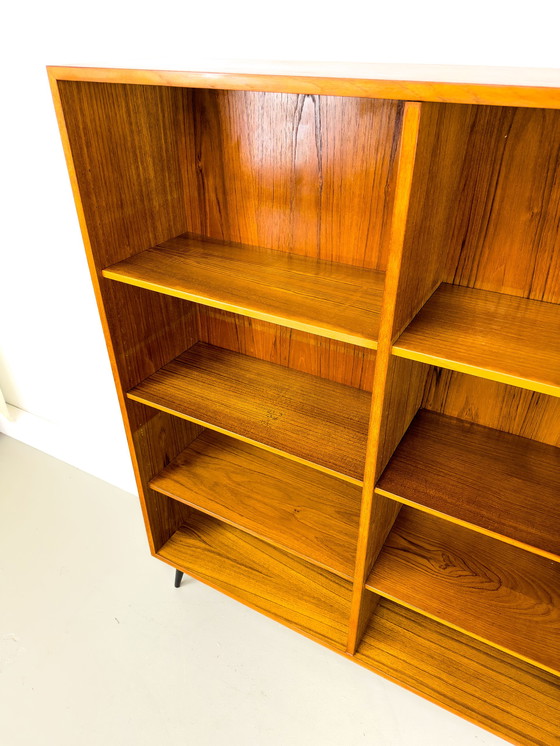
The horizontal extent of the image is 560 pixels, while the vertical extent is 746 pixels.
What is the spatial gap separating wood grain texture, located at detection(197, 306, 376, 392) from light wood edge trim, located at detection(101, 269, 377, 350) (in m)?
0.24

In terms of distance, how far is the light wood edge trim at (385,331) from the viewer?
69 centimetres

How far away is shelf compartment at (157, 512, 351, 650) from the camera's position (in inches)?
55.6

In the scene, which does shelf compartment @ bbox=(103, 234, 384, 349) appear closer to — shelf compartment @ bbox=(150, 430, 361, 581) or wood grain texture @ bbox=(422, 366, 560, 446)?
wood grain texture @ bbox=(422, 366, 560, 446)

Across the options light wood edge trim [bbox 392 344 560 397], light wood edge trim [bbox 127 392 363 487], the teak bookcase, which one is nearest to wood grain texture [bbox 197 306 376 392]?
the teak bookcase

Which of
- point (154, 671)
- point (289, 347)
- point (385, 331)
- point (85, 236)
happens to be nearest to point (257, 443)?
point (289, 347)

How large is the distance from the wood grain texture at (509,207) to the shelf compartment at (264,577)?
0.94 metres

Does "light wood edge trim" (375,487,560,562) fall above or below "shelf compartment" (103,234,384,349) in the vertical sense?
below

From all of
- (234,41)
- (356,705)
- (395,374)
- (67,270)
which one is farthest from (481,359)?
(67,270)

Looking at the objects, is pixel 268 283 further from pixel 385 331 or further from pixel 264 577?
pixel 264 577

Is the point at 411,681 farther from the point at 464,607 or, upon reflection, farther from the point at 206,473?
the point at 206,473

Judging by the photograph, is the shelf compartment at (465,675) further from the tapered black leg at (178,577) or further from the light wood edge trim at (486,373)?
the light wood edge trim at (486,373)

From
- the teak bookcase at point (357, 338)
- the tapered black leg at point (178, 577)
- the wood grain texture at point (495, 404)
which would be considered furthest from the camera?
the tapered black leg at point (178, 577)

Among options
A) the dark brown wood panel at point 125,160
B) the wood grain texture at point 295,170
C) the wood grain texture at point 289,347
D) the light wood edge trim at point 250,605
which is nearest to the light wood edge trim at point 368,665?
the light wood edge trim at point 250,605

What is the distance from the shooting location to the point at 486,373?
2.56 ft
